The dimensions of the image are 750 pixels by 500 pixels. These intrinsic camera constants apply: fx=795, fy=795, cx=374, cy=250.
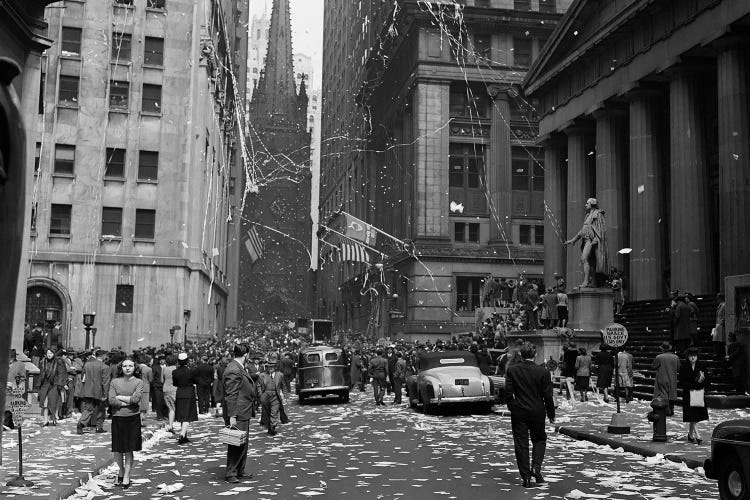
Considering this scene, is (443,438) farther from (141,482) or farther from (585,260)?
(585,260)

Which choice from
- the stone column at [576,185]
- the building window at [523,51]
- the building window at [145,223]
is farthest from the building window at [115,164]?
the building window at [523,51]

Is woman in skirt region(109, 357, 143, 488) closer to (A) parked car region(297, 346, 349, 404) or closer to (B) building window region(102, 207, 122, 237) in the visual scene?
(A) parked car region(297, 346, 349, 404)

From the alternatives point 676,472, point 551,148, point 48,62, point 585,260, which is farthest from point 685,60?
point 48,62

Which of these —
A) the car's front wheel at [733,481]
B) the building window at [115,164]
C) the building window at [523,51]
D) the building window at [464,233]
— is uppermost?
the building window at [523,51]

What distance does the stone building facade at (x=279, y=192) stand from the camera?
152500 millimetres

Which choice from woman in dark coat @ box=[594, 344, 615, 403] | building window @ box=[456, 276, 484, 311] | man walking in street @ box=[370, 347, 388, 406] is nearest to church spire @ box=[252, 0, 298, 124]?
building window @ box=[456, 276, 484, 311]

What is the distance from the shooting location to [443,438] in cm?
1608

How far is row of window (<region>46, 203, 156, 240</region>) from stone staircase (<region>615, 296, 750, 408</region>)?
83.3 feet

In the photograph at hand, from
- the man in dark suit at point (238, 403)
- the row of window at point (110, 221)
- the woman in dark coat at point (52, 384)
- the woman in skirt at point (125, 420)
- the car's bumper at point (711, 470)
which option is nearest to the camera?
the car's bumper at point (711, 470)

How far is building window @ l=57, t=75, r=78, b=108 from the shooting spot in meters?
42.7

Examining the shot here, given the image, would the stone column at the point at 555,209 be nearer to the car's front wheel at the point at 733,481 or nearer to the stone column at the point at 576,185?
the stone column at the point at 576,185

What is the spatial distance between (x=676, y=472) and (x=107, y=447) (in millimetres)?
9762

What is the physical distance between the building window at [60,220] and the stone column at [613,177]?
27.5 meters

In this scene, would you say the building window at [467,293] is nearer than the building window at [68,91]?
No
